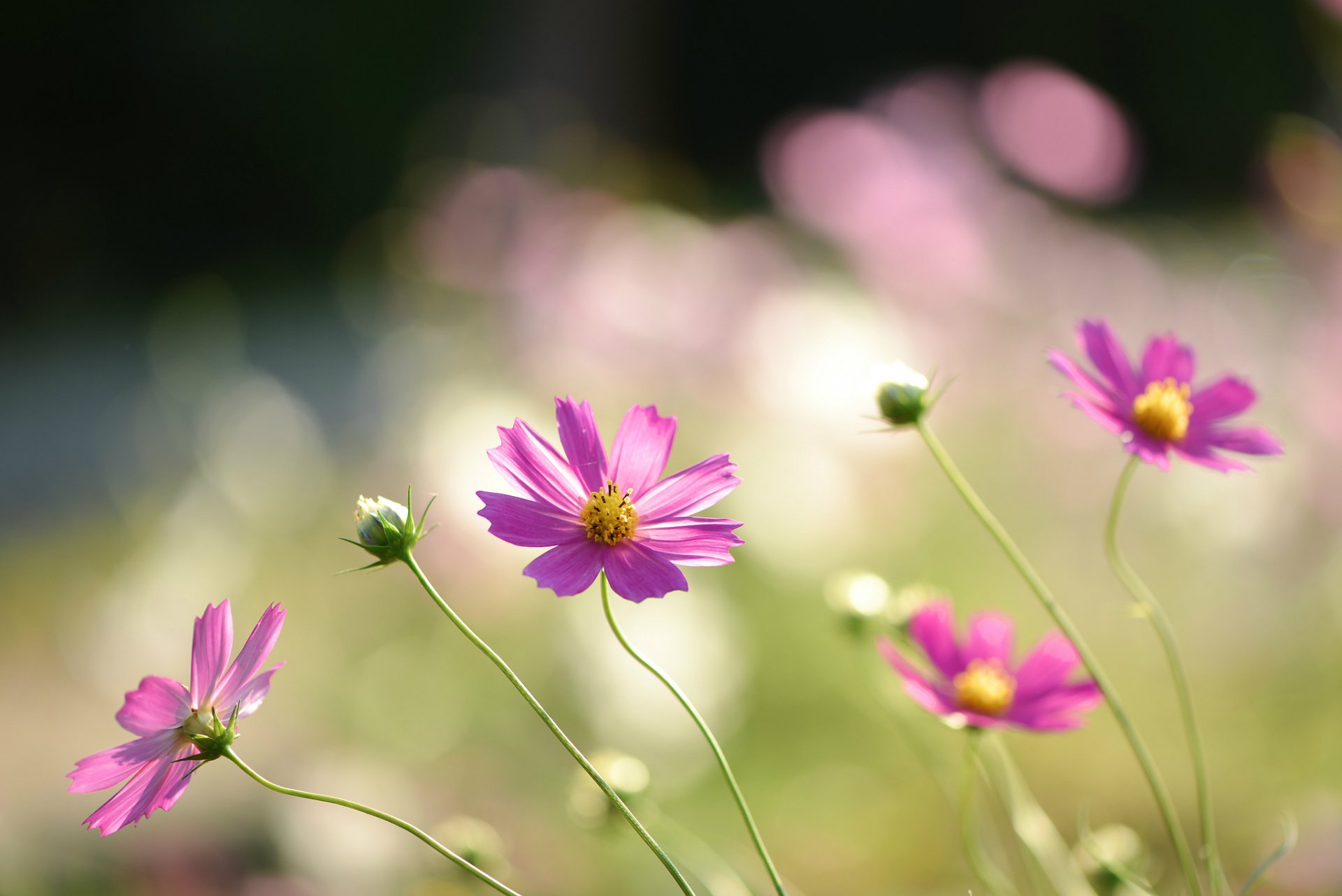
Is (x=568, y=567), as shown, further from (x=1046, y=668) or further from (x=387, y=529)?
(x=1046, y=668)

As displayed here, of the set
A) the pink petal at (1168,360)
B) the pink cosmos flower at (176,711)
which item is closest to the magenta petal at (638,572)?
the pink cosmos flower at (176,711)

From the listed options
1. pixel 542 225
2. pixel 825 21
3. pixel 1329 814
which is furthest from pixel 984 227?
pixel 825 21

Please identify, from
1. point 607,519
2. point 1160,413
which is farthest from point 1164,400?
point 607,519

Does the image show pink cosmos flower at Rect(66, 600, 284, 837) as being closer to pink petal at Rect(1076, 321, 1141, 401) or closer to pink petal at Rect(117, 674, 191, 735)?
pink petal at Rect(117, 674, 191, 735)

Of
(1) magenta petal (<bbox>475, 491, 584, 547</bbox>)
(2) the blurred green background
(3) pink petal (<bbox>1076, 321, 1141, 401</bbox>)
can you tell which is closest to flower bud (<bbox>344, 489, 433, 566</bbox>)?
(1) magenta petal (<bbox>475, 491, 584, 547</bbox>)

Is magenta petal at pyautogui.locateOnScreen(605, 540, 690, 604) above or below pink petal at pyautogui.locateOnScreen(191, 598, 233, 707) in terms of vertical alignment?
below
